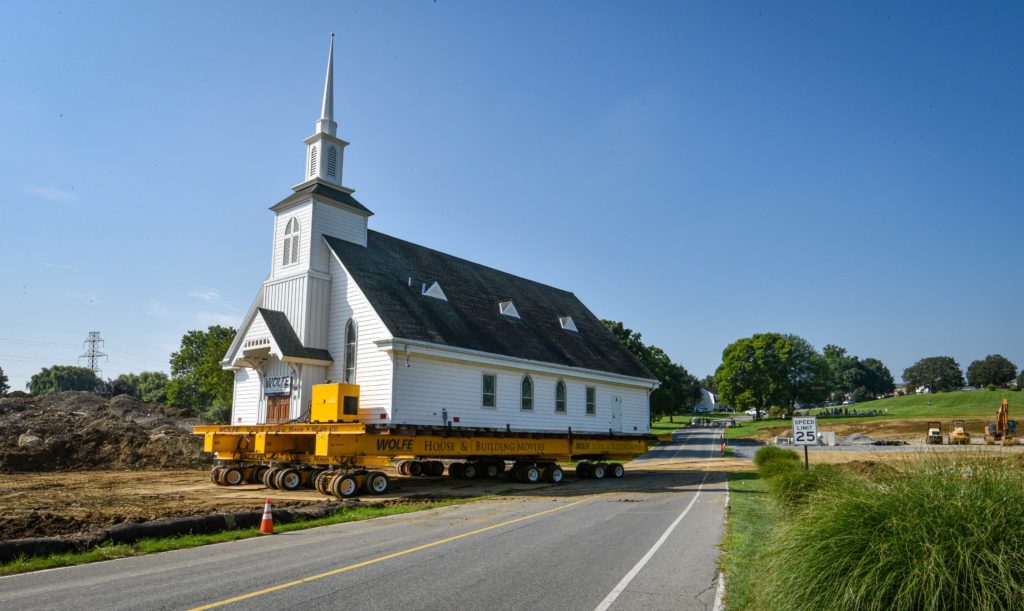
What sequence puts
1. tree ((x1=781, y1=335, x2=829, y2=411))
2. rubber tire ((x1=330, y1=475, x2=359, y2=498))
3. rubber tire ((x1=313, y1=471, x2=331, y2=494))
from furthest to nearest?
tree ((x1=781, y1=335, x2=829, y2=411)) → rubber tire ((x1=313, y1=471, x2=331, y2=494)) → rubber tire ((x1=330, y1=475, x2=359, y2=498))

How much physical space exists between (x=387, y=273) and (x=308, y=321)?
3.66 metres

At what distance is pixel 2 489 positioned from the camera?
69.6ft

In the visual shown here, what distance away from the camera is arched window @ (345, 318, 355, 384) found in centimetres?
2350

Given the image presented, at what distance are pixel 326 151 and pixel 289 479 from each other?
44.6 feet

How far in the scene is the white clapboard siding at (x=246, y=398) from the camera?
25.4 meters

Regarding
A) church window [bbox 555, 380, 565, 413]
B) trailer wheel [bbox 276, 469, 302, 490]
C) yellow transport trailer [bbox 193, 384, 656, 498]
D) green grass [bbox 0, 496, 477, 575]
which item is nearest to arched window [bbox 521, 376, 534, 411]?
yellow transport trailer [bbox 193, 384, 656, 498]

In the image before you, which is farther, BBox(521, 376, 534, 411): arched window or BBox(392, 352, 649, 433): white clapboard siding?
BBox(521, 376, 534, 411): arched window

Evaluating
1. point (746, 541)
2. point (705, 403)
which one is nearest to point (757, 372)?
point (705, 403)

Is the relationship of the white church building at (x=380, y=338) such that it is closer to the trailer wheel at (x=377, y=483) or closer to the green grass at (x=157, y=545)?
the trailer wheel at (x=377, y=483)

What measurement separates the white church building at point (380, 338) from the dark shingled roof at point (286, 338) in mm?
51

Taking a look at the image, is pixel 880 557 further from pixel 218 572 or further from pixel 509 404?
pixel 509 404

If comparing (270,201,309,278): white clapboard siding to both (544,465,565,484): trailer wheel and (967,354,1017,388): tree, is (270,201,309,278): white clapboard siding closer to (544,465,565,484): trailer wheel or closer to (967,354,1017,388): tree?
(544,465,565,484): trailer wheel

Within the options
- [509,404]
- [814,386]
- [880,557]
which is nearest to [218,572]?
[880,557]

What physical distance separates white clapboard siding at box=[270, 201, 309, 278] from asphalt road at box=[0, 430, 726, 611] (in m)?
13.4
